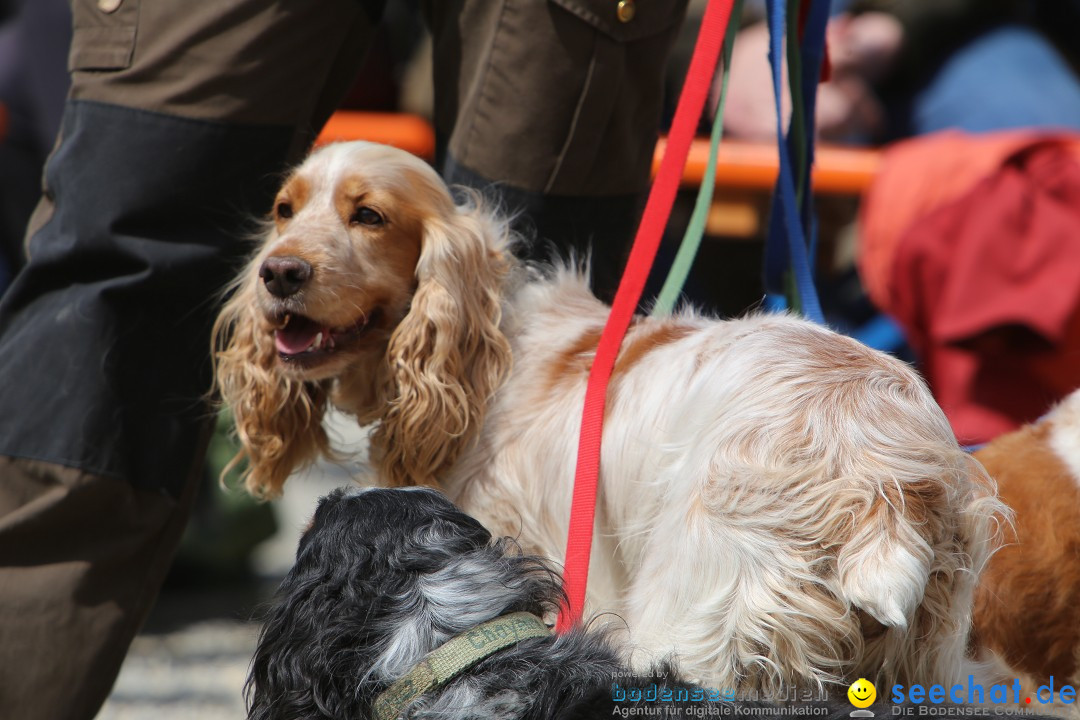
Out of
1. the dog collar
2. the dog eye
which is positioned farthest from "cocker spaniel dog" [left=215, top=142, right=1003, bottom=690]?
the dog collar

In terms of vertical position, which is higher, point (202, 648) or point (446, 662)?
point (446, 662)

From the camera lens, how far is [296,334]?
260cm

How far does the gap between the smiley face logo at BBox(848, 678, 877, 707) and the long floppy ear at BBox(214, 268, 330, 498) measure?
155 cm

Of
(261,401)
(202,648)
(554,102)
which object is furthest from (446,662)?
(202,648)

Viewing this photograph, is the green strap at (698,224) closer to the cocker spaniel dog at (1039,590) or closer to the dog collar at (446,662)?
the cocker spaniel dog at (1039,590)

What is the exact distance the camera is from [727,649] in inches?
75.3

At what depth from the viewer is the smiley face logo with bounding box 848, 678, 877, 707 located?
5.95ft

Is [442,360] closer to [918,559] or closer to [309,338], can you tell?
[309,338]

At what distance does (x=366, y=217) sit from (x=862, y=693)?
1529 mm

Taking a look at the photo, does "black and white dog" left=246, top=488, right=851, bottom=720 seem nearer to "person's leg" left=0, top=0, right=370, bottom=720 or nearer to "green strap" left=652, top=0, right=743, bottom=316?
"person's leg" left=0, top=0, right=370, bottom=720

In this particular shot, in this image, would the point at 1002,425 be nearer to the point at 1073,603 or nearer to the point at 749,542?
the point at 1073,603

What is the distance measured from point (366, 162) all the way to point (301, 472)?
863mm

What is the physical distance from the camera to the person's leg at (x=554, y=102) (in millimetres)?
2641

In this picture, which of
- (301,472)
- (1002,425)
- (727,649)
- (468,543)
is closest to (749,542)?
(727,649)
